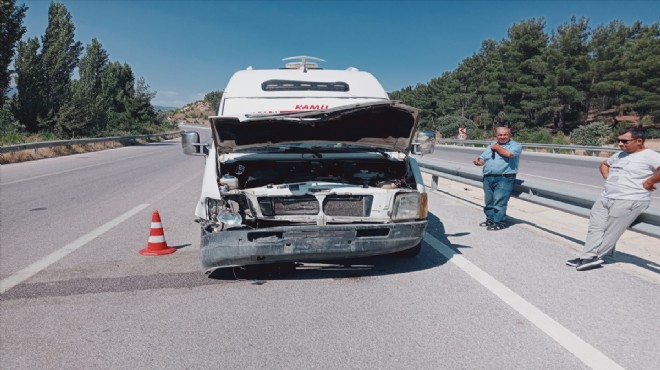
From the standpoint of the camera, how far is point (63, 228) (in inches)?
288

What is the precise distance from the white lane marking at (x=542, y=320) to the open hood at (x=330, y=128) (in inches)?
61.3

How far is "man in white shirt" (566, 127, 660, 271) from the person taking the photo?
490 centimetres

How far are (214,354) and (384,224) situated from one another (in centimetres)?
212

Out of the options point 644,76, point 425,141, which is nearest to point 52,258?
point 425,141

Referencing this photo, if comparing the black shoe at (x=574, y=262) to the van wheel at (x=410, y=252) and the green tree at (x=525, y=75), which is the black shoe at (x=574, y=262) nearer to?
the van wheel at (x=410, y=252)

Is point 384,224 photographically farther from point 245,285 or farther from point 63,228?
point 63,228

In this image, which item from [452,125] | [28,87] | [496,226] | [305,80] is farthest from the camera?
[452,125]

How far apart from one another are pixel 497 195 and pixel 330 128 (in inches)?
123

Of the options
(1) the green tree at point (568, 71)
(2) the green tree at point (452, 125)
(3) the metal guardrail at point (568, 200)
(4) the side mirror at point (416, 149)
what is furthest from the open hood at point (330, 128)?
(2) the green tree at point (452, 125)

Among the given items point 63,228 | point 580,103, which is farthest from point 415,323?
point 580,103

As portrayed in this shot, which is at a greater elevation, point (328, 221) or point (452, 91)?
point (452, 91)

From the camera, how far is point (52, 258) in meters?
5.66

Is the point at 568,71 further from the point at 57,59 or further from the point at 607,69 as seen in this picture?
the point at 57,59

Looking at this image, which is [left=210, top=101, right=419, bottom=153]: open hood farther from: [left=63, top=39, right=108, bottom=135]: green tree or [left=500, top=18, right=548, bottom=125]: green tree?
[left=500, top=18, right=548, bottom=125]: green tree
